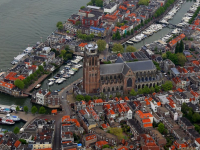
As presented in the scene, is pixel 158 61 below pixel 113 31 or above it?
below

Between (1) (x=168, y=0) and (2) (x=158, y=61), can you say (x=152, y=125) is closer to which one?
(2) (x=158, y=61)

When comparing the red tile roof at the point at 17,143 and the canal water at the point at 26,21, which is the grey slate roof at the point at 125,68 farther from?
the red tile roof at the point at 17,143

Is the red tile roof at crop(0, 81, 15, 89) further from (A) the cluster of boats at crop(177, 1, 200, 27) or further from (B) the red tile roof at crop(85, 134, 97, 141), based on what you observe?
(A) the cluster of boats at crop(177, 1, 200, 27)

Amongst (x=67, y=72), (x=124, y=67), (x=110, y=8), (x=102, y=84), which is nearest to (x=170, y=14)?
(x=110, y=8)

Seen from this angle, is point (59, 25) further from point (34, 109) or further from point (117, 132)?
point (117, 132)

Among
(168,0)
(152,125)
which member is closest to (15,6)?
(168,0)

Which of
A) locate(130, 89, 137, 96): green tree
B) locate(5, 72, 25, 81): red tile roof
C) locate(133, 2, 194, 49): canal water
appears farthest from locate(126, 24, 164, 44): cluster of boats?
locate(5, 72, 25, 81): red tile roof
